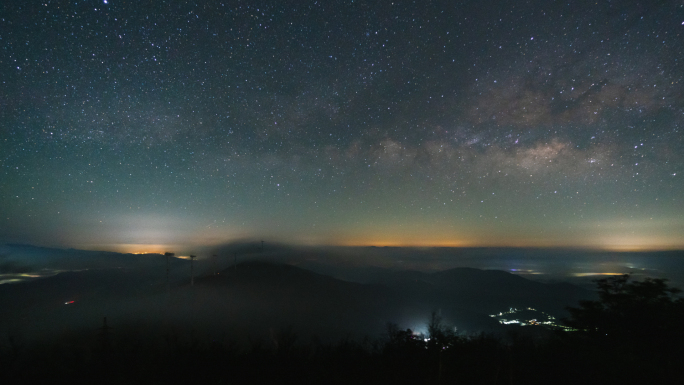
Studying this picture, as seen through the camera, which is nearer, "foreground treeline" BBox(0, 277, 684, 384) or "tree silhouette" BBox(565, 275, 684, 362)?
"foreground treeline" BBox(0, 277, 684, 384)

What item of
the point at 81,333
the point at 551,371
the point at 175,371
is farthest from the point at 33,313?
the point at 551,371

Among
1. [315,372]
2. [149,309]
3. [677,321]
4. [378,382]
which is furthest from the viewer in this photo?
[149,309]

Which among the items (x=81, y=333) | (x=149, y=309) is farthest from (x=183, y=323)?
(x=149, y=309)

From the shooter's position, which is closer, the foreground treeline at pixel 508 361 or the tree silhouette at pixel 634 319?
the foreground treeline at pixel 508 361

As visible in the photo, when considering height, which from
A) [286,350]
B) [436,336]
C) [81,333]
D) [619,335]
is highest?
[619,335]

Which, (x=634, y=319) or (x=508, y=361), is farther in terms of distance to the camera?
(x=634, y=319)

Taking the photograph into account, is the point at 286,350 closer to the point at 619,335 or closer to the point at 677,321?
the point at 619,335

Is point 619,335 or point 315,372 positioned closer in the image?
point 315,372

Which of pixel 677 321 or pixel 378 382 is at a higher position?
pixel 677 321

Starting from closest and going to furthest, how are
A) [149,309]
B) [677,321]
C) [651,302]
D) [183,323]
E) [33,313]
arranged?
[677,321]
[651,302]
[183,323]
[33,313]
[149,309]
